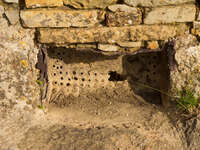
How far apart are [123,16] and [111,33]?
0.57ft

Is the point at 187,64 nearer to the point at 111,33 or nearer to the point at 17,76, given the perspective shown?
the point at 111,33

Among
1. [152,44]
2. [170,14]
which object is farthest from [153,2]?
[152,44]

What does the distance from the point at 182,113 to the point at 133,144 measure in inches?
22.8

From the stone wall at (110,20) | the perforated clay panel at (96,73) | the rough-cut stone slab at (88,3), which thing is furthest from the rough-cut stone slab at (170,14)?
the perforated clay panel at (96,73)

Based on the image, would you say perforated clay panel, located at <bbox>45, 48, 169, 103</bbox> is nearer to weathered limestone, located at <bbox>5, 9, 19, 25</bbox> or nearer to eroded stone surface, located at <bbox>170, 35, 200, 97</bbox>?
eroded stone surface, located at <bbox>170, 35, 200, 97</bbox>

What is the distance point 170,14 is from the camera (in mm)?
1837

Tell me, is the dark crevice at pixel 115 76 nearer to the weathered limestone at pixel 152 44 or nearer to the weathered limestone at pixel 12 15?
the weathered limestone at pixel 152 44

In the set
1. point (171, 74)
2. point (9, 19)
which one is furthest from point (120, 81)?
point (9, 19)

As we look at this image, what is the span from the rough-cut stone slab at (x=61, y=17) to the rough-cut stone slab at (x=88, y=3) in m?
0.04

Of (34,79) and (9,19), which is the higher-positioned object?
(9,19)

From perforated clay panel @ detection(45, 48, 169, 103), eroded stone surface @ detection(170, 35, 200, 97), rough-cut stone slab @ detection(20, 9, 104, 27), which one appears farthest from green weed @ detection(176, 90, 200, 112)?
rough-cut stone slab @ detection(20, 9, 104, 27)

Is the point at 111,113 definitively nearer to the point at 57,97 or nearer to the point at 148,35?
the point at 57,97

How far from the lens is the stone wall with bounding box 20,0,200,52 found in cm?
182

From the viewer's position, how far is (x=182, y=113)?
1.91m
